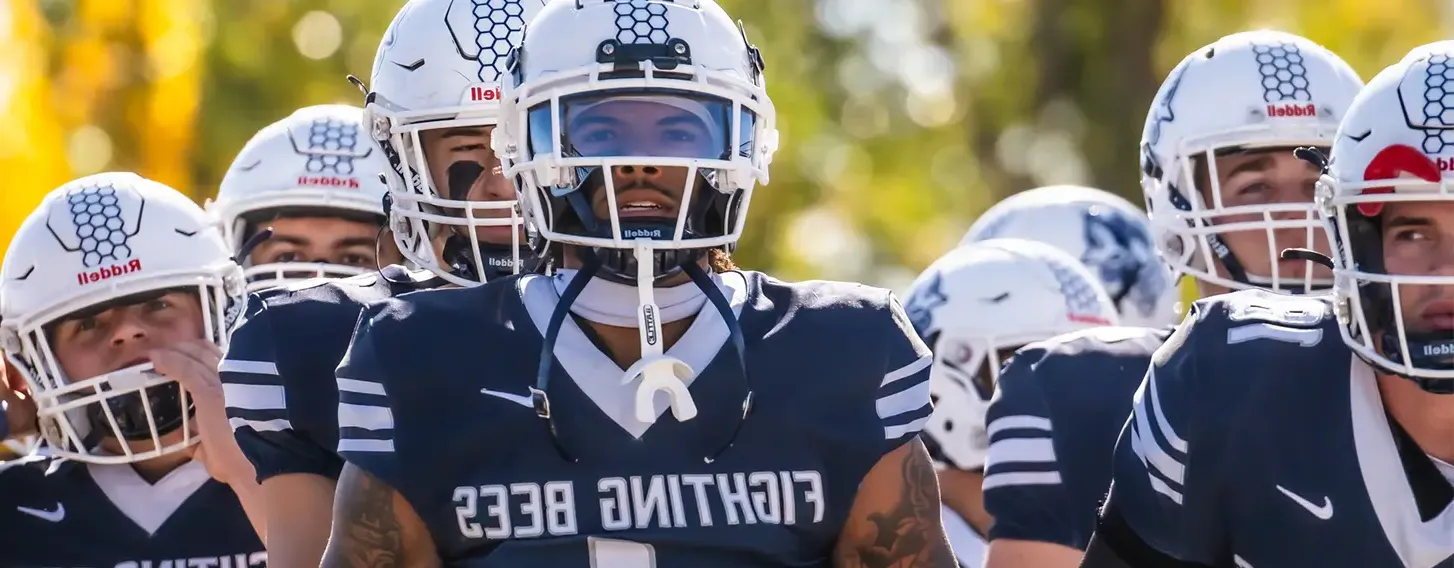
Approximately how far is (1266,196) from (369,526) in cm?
220

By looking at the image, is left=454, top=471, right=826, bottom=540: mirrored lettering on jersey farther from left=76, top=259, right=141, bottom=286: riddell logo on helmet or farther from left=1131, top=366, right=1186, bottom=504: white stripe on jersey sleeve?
left=76, top=259, right=141, bottom=286: riddell logo on helmet

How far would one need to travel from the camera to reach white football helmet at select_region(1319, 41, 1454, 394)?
10.4 feet

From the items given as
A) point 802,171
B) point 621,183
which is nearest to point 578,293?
point 621,183

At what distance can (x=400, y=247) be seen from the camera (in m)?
3.82

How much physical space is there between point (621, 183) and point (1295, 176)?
6.16 feet

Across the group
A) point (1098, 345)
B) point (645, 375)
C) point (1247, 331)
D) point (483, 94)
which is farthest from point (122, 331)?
point (1247, 331)

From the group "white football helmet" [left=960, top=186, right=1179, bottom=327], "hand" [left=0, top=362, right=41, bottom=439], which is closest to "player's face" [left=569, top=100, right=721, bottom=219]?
"hand" [left=0, top=362, right=41, bottom=439]

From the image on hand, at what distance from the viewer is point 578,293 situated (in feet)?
10.2

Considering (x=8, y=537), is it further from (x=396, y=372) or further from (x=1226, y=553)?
(x=1226, y=553)

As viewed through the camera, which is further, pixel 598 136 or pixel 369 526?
pixel 598 136

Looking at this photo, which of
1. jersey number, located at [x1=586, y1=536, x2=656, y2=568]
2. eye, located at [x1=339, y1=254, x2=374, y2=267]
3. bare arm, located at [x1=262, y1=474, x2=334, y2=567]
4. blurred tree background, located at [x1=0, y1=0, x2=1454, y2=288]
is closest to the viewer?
jersey number, located at [x1=586, y1=536, x2=656, y2=568]

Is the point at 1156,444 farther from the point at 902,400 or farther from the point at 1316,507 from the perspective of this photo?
the point at 902,400

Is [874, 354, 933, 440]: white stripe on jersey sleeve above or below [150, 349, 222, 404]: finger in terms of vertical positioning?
above

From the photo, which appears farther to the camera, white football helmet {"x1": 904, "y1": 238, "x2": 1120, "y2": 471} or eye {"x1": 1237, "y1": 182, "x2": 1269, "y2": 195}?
white football helmet {"x1": 904, "y1": 238, "x2": 1120, "y2": 471}
